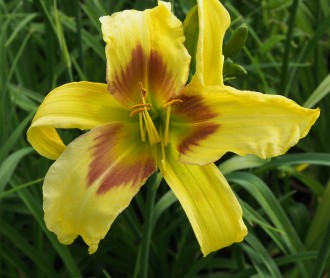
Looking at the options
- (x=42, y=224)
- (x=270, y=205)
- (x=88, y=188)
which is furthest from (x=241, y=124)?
(x=42, y=224)

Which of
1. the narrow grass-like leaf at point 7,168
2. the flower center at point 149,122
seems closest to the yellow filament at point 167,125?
the flower center at point 149,122

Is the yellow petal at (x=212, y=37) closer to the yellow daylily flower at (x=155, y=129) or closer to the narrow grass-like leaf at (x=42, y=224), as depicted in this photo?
the yellow daylily flower at (x=155, y=129)

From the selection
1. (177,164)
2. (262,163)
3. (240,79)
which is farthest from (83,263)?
(177,164)

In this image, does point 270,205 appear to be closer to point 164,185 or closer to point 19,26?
point 164,185

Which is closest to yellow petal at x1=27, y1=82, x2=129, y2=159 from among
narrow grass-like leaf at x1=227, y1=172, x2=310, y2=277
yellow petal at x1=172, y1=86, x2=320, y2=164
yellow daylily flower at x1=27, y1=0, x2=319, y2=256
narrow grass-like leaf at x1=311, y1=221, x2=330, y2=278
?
yellow daylily flower at x1=27, y1=0, x2=319, y2=256

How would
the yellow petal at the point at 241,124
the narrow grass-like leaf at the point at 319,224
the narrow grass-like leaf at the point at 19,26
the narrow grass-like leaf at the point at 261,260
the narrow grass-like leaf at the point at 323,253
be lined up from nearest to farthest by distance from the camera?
the yellow petal at the point at 241,124 < the narrow grass-like leaf at the point at 323,253 < the narrow grass-like leaf at the point at 261,260 < the narrow grass-like leaf at the point at 319,224 < the narrow grass-like leaf at the point at 19,26

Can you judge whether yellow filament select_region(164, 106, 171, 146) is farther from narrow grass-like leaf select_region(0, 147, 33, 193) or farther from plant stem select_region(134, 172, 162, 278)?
narrow grass-like leaf select_region(0, 147, 33, 193)
